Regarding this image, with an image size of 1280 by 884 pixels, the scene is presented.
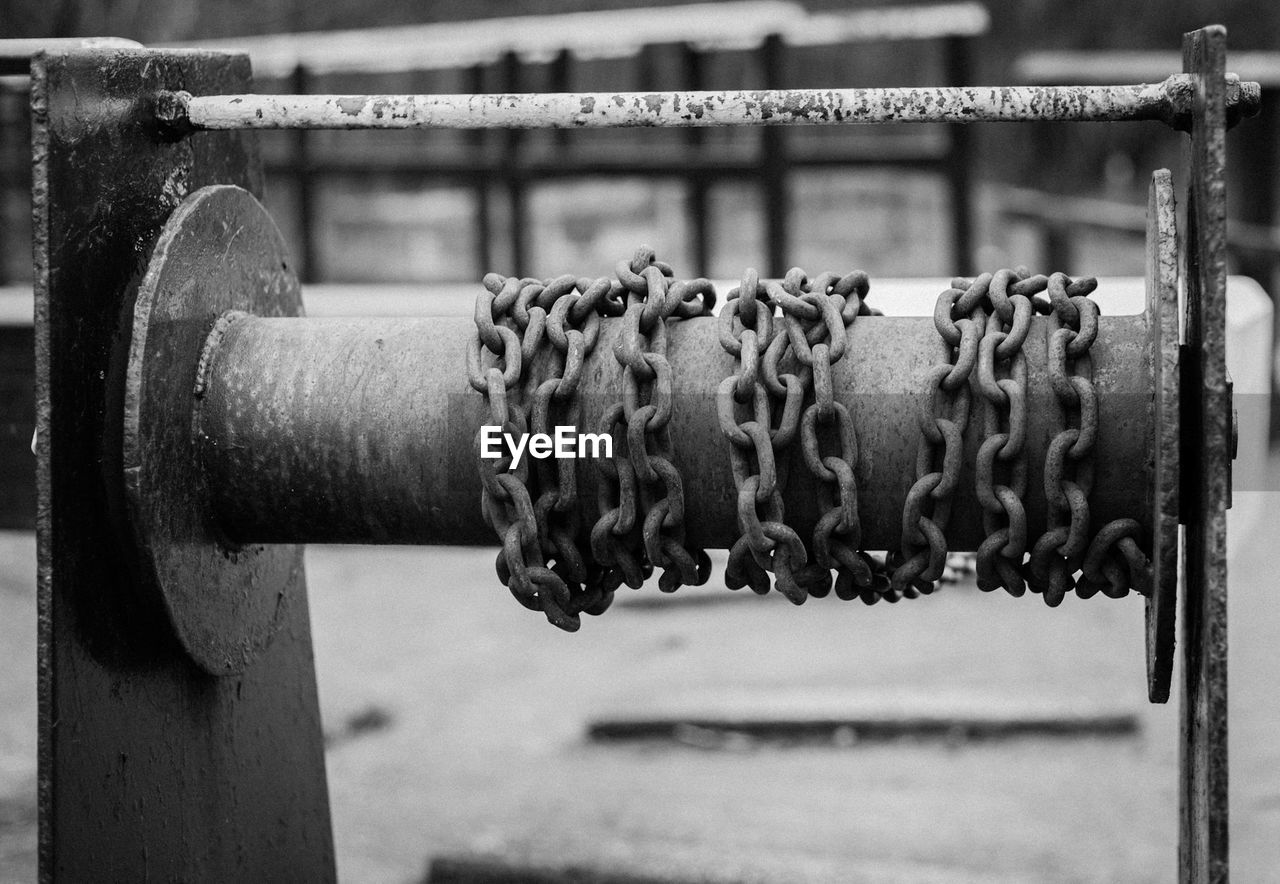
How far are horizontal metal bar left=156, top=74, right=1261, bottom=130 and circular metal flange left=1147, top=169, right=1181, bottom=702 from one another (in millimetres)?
110

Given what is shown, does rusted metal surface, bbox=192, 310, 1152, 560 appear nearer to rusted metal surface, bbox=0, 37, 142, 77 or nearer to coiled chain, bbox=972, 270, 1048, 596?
coiled chain, bbox=972, 270, 1048, 596

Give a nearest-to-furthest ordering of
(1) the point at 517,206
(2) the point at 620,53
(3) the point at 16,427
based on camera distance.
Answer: (3) the point at 16,427 < (1) the point at 517,206 < (2) the point at 620,53

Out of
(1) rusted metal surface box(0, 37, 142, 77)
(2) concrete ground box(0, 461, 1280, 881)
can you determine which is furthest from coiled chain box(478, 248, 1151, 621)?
(2) concrete ground box(0, 461, 1280, 881)

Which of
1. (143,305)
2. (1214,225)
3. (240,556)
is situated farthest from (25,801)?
(1214,225)

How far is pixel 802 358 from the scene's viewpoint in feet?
5.28

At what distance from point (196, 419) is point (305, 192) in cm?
603

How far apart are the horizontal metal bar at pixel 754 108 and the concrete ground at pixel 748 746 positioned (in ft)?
3.65

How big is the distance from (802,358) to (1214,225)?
433mm

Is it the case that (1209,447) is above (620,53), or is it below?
below

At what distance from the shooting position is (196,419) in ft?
5.92

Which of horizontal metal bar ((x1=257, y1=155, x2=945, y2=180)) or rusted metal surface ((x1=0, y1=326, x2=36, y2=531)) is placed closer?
rusted metal surface ((x1=0, y1=326, x2=36, y2=531))

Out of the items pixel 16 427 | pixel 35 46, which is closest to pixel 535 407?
pixel 35 46

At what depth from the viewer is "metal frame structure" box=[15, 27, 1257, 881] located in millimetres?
1534

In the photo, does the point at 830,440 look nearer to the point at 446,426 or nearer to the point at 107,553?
the point at 446,426
